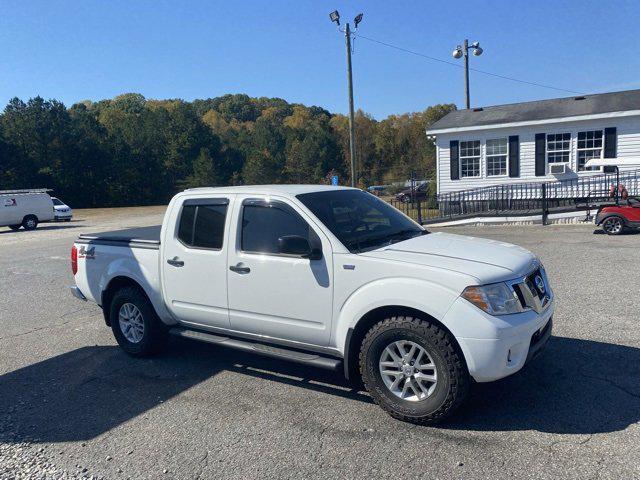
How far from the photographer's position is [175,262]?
5.45 meters

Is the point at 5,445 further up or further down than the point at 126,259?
further down

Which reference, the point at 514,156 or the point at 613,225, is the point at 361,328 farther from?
the point at 514,156

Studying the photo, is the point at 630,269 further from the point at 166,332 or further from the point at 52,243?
the point at 52,243

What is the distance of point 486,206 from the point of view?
21.9 metres

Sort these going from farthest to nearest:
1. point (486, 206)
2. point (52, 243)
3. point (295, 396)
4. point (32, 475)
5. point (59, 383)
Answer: point (486, 206) < point (52, 243) < point (59, 383) < point (295, 396) < point (32, 475)

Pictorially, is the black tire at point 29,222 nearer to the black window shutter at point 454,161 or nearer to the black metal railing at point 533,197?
the black metal railing at point 533,197

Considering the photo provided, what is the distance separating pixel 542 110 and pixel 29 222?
84.1 feet

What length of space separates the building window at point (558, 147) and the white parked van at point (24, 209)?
25.2 m

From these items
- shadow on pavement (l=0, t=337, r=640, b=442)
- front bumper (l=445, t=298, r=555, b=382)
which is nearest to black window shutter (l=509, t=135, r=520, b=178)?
shadow on pavement (l=0, t=337, r=640, b=442)

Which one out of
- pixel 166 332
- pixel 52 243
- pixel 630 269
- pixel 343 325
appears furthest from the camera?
pixel 52 243

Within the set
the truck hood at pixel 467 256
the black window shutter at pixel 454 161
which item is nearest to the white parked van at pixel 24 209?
the black window shutter at pixel 454 161

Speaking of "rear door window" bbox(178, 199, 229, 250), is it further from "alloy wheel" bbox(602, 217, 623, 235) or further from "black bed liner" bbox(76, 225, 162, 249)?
"alloy wheel" bbox(602, 217, 623, 235)

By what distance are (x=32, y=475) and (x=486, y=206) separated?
2049 cm

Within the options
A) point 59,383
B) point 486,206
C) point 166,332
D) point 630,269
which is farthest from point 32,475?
point 486,206
